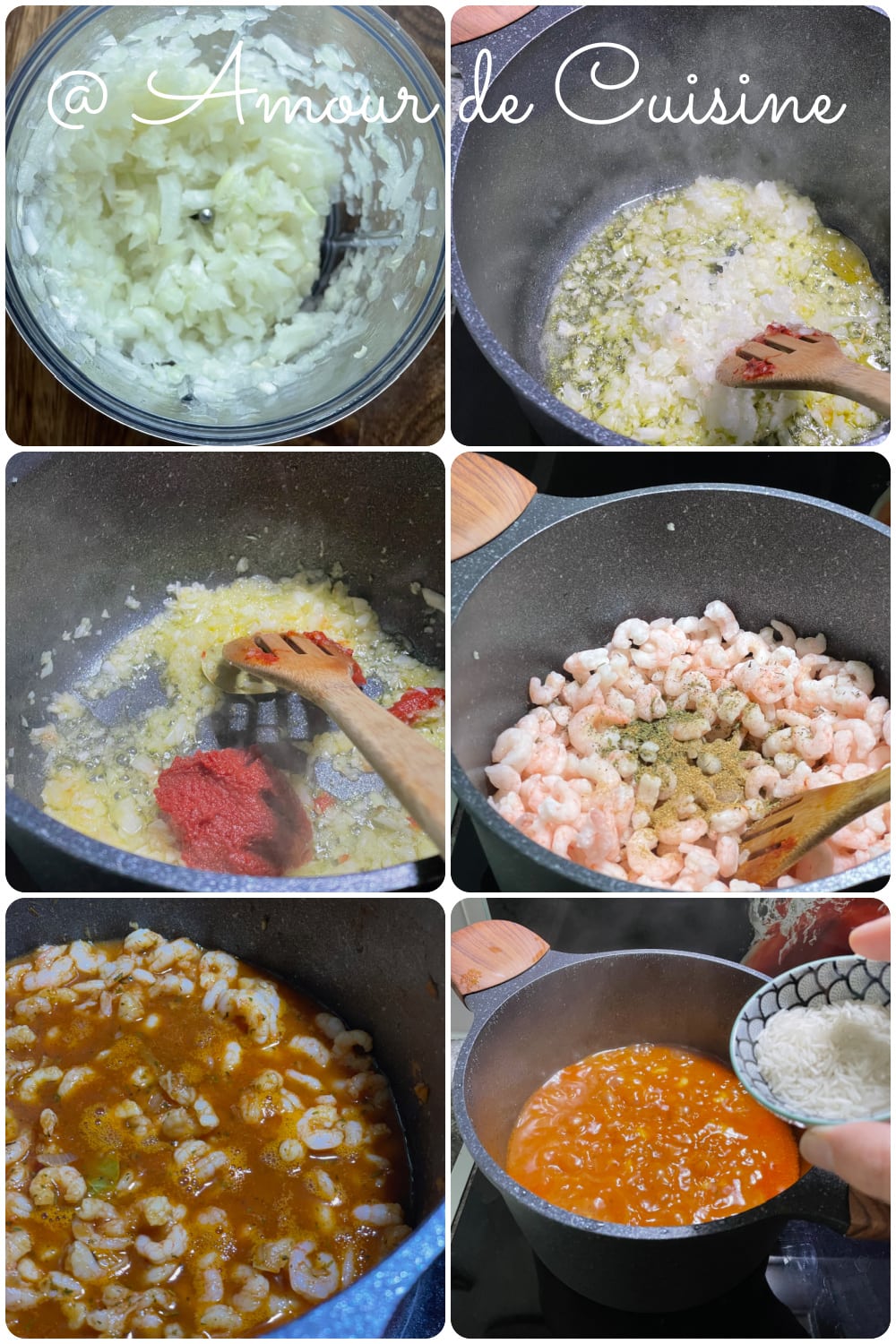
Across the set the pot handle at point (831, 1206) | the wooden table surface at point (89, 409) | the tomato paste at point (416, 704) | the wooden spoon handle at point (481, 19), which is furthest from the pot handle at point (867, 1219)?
the wooden spoon handle at point (481, 19)

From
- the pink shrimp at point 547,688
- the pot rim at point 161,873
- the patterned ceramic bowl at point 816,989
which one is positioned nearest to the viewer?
the pot rim at point 161,873

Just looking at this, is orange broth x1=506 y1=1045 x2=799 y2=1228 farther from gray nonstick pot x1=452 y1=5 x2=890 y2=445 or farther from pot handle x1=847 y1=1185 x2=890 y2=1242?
gray nonstick pot x1=452 y1=5 x2=890 y2=445

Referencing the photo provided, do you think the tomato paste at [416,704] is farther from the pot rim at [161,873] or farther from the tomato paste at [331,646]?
the pot rim at [161,873]

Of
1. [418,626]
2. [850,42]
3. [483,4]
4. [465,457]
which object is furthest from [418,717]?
[850,42]

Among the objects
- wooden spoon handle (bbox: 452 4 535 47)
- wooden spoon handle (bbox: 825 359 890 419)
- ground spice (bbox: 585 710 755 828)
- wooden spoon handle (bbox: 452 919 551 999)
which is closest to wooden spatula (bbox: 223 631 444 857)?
wooden spoon handle (bbox: 452 919 551 999)

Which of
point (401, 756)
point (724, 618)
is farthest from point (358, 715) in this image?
point (724, 618)

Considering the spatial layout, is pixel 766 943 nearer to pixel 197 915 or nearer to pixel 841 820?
pixel 841 820

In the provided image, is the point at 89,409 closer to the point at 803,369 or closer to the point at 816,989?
the point at 803,369
